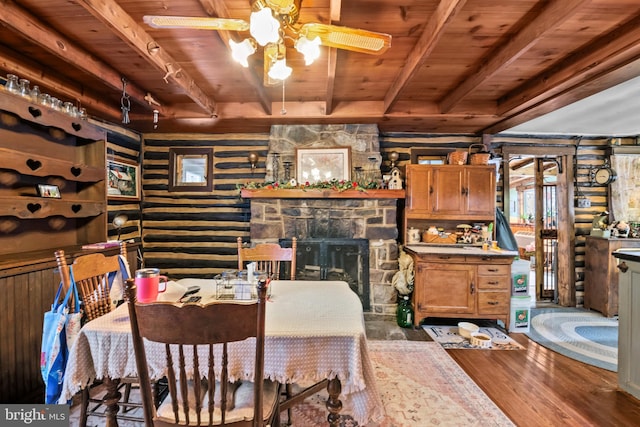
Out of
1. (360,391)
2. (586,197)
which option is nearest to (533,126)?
(586,197)

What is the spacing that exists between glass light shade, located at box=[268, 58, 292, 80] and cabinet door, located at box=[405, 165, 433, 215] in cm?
246

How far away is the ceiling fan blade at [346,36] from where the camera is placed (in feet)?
5.00

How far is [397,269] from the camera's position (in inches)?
149

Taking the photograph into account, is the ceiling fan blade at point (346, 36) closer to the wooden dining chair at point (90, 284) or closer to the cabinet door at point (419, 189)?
the wooden dining chair at point (90, 284)

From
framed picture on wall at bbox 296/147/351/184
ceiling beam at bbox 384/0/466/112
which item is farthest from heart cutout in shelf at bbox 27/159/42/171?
ceiling beam at bbox 384/0/466/112

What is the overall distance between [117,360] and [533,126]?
4953mm

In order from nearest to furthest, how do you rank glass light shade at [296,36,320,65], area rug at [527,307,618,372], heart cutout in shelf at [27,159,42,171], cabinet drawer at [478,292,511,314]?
glass light shade at [296,36,320,65] → heart cutout in shelf at [27,159,42,171] → area rug at [527,307,618,372] → cabinet drawer at [478,292,511,314]

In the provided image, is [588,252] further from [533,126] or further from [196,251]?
[196,251]

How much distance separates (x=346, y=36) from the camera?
156 cm

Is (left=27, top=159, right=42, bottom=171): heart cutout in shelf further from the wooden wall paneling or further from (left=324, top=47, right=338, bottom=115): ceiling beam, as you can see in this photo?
(left=324, top=47, right=338, bottom=115): ceiling beam

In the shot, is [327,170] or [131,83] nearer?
[131,83]

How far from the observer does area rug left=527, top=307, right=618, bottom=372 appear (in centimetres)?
278

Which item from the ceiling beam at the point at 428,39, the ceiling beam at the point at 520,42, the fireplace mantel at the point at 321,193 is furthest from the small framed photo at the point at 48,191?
the ceiling beam at the point at 520,42

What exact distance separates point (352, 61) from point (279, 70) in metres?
1.05
